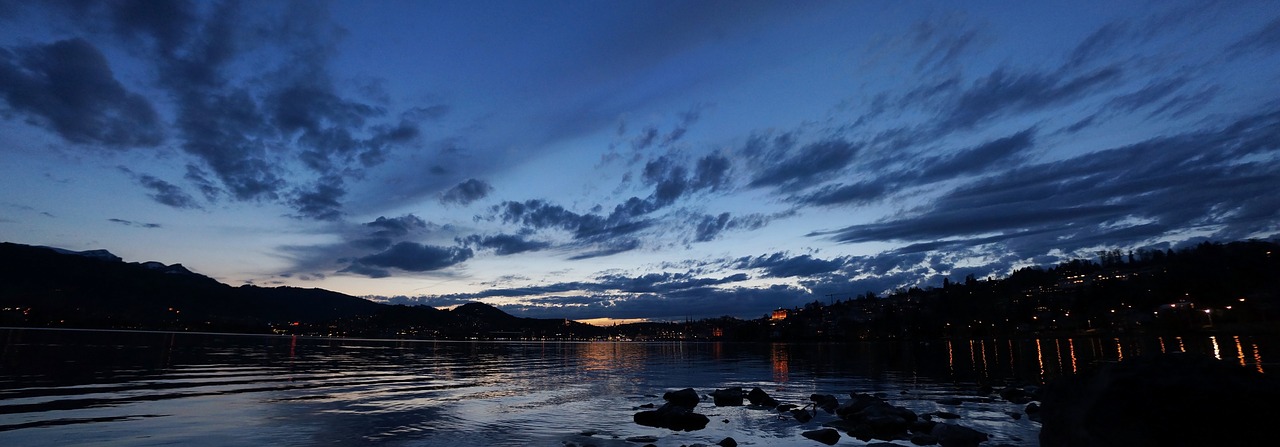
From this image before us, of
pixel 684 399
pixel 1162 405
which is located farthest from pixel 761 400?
pixel 1162 405

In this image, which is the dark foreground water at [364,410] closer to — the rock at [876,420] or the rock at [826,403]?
the rock at [876,420]

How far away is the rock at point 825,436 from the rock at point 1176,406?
9.77 meters

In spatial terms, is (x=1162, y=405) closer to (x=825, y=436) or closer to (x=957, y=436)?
(x=957, y=436)

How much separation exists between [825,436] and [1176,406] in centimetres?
1232

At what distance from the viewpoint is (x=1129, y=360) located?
13.4 m

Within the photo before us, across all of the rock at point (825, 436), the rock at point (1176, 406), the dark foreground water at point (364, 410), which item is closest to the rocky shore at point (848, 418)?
the rock at point (825, 436)

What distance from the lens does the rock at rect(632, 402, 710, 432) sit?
25406mm

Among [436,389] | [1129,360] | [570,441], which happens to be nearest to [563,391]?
[436,389]

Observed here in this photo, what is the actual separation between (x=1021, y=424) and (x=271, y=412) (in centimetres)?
3430

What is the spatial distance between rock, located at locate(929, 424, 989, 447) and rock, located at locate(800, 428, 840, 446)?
11.9ft

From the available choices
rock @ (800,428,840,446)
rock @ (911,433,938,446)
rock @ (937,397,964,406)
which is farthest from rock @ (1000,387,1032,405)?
rock @ (800,428,840,446)

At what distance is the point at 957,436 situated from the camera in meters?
21.1

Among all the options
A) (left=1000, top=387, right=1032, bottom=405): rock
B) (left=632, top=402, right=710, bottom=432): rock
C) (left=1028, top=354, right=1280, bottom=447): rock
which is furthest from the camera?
(left=1000, top=387, right=1032, bottom=405): rock

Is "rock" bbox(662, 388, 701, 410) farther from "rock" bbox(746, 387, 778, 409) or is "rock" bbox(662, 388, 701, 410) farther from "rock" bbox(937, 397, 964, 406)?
"rock" bbox(937, 397, 964, 406)
